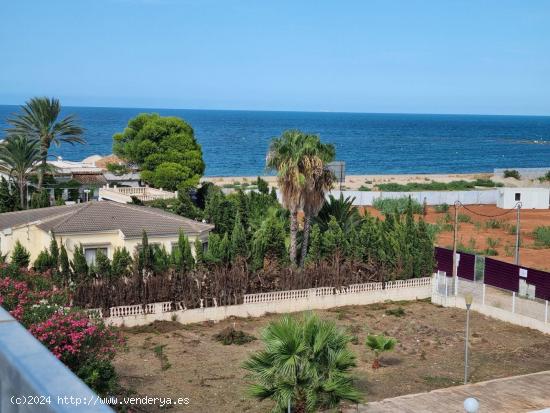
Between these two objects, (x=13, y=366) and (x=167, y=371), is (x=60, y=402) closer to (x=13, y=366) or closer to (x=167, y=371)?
(x=13, y=366)

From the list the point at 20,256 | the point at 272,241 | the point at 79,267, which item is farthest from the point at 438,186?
the point at 20,256

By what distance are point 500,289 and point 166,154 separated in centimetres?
3404

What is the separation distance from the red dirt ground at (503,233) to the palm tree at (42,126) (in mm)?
24183

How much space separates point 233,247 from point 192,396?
10.4 meters

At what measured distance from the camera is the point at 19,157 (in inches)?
1619

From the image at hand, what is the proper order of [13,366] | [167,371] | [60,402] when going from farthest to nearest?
[167,371], [13,366], [60,402]

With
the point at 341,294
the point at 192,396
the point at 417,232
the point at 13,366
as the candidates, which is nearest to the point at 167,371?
the point at 192,396

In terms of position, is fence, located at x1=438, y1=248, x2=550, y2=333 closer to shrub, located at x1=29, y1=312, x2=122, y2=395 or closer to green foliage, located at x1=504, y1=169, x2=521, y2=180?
shrub, located at x1=29, y1=312, x2=122, y2=395

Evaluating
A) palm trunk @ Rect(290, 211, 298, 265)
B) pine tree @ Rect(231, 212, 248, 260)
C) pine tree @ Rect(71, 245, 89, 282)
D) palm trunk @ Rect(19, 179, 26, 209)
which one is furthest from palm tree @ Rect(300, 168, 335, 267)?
palm trunk @ Rect(19, 179, 26, 209)

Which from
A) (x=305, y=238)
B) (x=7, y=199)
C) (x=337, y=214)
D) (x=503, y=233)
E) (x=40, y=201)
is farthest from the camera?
(x=503, y=233)

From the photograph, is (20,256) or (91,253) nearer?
(20,256)

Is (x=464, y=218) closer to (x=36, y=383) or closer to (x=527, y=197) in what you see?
(x=527, y=197)

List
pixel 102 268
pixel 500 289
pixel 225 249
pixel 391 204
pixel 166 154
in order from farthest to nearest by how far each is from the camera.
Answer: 1. pixel 391 204
2. pixel 166 154
3. pixel 500 289
4. pixel 225 249
5. pixel 102 268

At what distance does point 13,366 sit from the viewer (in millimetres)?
2342
